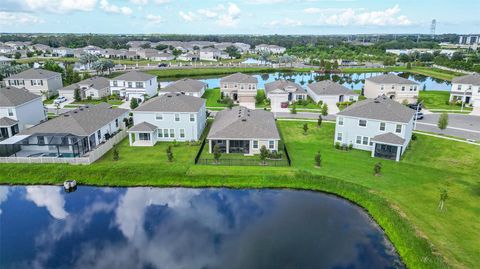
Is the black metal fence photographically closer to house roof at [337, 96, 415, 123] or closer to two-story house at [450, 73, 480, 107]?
house roof at [337, 96, 415, 123]

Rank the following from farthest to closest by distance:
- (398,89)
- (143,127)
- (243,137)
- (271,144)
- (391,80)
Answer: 1. (391,80)
2. (398,89)
3. (143,127)
4. (271,144)
5. (243,137)

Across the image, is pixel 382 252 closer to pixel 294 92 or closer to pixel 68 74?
pixel 294 92

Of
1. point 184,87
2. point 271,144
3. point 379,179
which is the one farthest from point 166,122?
point 379,179

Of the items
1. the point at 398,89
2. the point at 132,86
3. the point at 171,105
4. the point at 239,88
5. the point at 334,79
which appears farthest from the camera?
the point at 334,79

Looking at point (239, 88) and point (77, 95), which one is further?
point (239, 88)

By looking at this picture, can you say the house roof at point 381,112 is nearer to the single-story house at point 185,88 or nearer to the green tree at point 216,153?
the green tree at point 216,153

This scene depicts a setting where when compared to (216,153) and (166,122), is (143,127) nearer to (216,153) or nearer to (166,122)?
(166,122)

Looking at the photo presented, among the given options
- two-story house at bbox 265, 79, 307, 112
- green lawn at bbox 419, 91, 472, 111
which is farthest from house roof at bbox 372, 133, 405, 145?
green lawn at bbox 419, 91, 472, 111
